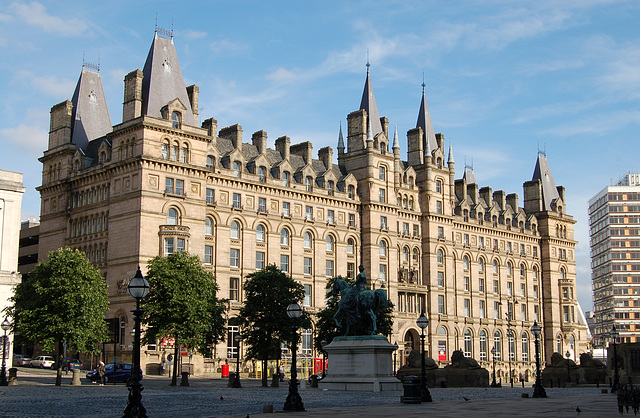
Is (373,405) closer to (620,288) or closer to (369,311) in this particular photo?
(369,311)

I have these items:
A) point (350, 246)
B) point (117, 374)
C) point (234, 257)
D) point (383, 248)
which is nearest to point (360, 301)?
point (117, 374)

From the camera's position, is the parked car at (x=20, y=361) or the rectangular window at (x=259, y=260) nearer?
the parked car at (x=20, y=361)

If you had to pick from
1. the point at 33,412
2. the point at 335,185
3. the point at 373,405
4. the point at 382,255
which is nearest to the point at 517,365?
the point at 382,255

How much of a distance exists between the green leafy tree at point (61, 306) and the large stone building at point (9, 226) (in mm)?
12687

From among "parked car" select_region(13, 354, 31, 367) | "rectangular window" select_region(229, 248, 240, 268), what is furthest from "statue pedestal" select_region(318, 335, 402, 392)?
"parked car" select_region(13, 354, 31, 367)

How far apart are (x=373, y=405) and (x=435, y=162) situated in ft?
262

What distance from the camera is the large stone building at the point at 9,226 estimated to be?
240 feet

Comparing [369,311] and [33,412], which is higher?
[369,311]

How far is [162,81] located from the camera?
82500 millimetres

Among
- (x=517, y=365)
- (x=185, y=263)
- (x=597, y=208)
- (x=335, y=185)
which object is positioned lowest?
(x=517, y=365)

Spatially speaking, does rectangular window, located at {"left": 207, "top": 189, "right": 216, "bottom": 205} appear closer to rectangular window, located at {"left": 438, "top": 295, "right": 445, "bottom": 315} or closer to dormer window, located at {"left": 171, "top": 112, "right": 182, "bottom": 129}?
dormer window, located at {"left": 171, "top": 112, "right": 182, "bottom": 129}

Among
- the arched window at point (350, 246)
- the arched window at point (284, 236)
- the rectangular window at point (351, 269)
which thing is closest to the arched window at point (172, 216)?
the arched window at point (284, 236)

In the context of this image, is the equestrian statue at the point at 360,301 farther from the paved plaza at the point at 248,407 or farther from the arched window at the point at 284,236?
the arched window at the point at 284,236

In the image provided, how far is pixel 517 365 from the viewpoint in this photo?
119062mm
